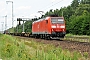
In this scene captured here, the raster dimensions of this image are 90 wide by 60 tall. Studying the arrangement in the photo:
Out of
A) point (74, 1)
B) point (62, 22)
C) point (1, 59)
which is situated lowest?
point (1, 59)

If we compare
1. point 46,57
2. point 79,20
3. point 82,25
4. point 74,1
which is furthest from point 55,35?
point 74,1

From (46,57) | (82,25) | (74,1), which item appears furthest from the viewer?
(74,1)

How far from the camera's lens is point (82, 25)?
84688mm

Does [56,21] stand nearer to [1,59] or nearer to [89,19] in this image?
[1,59]

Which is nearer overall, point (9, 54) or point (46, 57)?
point (46, 57)

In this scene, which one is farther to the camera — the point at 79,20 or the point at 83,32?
the point at 79,20

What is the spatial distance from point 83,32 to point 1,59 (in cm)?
7216

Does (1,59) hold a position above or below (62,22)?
below

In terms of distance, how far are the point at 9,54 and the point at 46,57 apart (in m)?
4.06

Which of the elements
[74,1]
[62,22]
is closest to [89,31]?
[62,22]

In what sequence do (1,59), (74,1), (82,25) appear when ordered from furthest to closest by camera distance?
(74,1) < (82,25) < (1,59)

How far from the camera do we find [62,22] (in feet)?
124

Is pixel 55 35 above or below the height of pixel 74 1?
below

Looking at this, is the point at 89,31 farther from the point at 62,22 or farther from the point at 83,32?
the point at 62,22
